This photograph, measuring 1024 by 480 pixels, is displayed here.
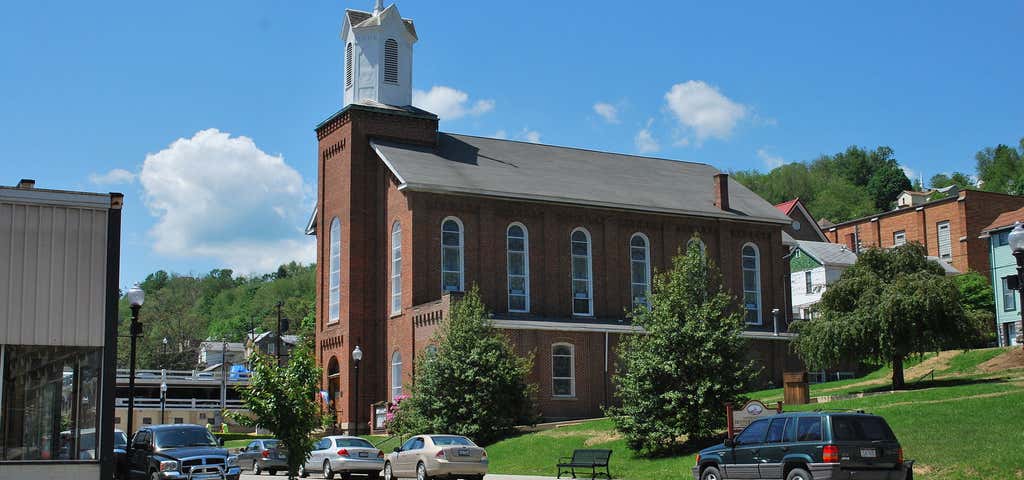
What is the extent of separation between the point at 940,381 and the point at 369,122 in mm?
27553

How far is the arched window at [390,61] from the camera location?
177 ft

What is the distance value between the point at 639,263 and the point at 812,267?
970 inches

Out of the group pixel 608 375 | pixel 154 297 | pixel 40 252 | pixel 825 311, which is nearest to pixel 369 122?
pixel 608 375

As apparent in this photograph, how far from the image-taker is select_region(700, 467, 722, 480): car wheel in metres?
22.8

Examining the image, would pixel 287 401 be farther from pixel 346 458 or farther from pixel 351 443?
pixel 351 443

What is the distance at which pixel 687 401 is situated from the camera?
31.7 meters

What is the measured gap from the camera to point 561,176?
5544 centimetres

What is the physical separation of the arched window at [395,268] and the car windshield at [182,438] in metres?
23.5

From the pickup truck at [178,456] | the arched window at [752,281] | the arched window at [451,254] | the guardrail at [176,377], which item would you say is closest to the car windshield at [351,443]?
the pickup truck at [178,456]

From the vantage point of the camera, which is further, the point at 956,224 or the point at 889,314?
the point at 956,224

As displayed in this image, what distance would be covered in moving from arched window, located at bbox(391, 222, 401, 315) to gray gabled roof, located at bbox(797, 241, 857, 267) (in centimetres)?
3466

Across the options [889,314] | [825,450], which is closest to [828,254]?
[889,314]

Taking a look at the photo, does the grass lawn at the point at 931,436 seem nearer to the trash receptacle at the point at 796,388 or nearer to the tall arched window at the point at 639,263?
the trash receptacle at the point at 796,388

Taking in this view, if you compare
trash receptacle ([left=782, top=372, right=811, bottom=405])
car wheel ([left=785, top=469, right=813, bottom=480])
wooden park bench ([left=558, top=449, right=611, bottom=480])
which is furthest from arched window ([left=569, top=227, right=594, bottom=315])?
car wheel ([left=785, top=469, right=813, bottom=480])
